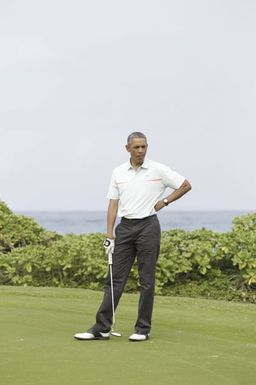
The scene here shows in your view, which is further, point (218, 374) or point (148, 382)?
point (218, 374)

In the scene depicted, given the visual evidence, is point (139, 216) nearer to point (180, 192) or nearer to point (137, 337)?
point (180, 192)

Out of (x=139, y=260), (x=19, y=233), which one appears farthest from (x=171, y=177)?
(x=19, y=233)

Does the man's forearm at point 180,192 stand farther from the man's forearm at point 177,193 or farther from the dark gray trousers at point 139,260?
the dark gray trousers at point 139,260

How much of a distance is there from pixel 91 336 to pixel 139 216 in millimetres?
1309

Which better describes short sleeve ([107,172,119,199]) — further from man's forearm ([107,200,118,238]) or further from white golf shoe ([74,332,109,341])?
white golf shoe ([74,332,109,341])

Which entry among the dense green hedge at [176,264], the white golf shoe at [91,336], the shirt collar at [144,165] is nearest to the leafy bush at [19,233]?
the dense green hedge at [176,264]

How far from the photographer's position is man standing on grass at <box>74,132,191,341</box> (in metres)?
8.41

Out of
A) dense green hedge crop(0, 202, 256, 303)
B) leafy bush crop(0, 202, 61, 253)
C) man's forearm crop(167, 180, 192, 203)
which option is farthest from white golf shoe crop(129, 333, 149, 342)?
leafy bush crop(0, 202, 61, 253)

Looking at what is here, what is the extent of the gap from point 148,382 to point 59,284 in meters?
8.07

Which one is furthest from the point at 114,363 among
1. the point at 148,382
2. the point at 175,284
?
the point at 175,284

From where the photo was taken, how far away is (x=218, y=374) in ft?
22.2

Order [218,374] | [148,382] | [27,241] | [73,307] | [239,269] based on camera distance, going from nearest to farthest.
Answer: [148,382], [218,374], [73,307], [239,269], [27,241]

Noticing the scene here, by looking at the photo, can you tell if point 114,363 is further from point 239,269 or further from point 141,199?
point 239,269

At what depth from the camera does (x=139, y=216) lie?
8398 millimetres
